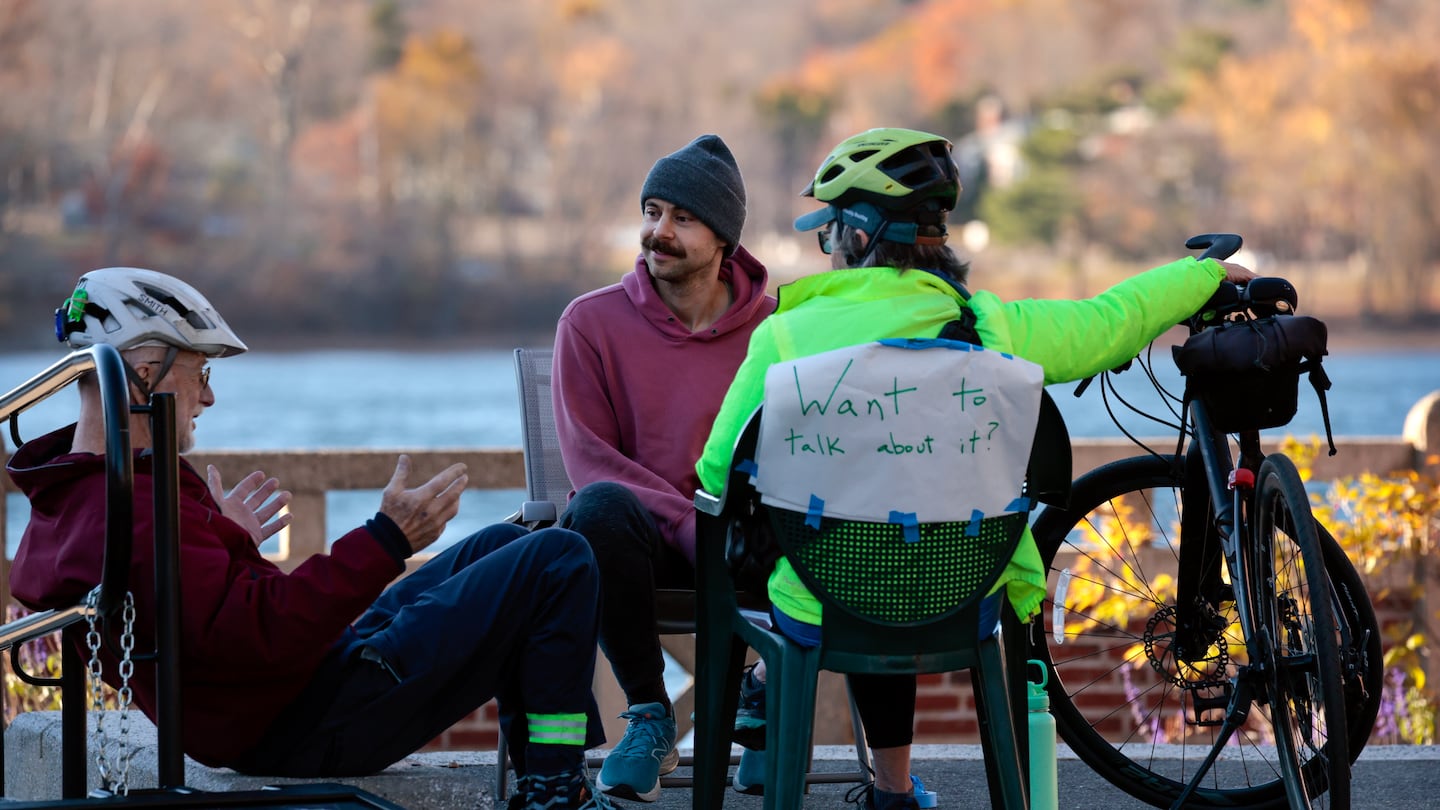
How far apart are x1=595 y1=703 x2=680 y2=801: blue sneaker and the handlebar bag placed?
43.8 inches

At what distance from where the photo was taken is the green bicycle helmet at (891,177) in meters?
2.68

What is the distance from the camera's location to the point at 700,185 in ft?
11.6

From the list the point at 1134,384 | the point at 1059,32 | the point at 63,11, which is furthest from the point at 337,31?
the point at 1134,384

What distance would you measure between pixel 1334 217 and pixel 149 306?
4593 cm

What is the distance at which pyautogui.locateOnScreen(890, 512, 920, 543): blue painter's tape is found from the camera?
249cm

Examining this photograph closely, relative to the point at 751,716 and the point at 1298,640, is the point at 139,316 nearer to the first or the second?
the point at 751,716

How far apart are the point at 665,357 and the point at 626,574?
0.63 meters

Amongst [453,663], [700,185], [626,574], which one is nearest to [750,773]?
[626,574]

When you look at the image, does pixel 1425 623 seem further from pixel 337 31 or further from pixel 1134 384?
pixel 337 31

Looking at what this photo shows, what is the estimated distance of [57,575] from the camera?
2408 mm

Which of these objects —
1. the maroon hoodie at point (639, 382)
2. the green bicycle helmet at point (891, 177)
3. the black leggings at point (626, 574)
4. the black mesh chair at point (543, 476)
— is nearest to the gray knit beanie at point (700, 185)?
the maroon hoodie at point (639, 382)

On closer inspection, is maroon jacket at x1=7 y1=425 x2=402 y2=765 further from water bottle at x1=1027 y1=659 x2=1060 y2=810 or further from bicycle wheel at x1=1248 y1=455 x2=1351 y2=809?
bicycle wheel at x1=1248 y1=455 x2=1351 y2=809

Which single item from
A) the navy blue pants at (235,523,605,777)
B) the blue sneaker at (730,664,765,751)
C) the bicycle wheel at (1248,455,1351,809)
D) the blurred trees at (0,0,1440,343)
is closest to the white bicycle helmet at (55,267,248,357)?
the navy blue pants at (235,523,605,777)

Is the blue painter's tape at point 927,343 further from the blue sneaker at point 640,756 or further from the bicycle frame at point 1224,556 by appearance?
the blue sneaker at point 640,756
